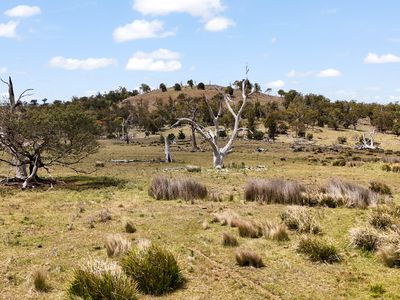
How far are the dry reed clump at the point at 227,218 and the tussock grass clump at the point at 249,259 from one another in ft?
14.0

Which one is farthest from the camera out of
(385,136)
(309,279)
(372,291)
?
(385,136)

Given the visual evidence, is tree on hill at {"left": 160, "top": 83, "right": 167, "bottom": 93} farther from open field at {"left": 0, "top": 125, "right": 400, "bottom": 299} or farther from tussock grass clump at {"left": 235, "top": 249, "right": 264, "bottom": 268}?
tussock grass clump at {"left": 235, "top": 249, "right": 264, "bottom": 268}

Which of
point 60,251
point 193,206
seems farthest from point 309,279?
point 193,206

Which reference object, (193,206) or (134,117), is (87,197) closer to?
(193,206)

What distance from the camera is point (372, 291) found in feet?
37.4

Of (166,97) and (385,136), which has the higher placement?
(166,97)

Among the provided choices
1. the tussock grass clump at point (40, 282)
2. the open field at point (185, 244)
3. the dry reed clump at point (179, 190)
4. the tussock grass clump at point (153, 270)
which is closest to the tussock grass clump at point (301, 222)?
the open field at point (185, 244)

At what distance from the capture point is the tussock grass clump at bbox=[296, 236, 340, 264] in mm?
13711

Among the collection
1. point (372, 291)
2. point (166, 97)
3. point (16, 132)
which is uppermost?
point (166, 97)

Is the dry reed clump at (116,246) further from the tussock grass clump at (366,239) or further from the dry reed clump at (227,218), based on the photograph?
the tussock grass clump at (366,239)

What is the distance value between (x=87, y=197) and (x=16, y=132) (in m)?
8.26

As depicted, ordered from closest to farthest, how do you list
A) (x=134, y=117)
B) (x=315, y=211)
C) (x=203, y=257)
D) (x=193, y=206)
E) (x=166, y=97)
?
(x=203, y=257) < (x=315, y=211) < (x=193, y=206) < (x=134, y=117) < (x=166, y=97)

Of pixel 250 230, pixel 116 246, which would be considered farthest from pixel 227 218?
pixel 116 246

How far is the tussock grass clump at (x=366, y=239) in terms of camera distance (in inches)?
567
